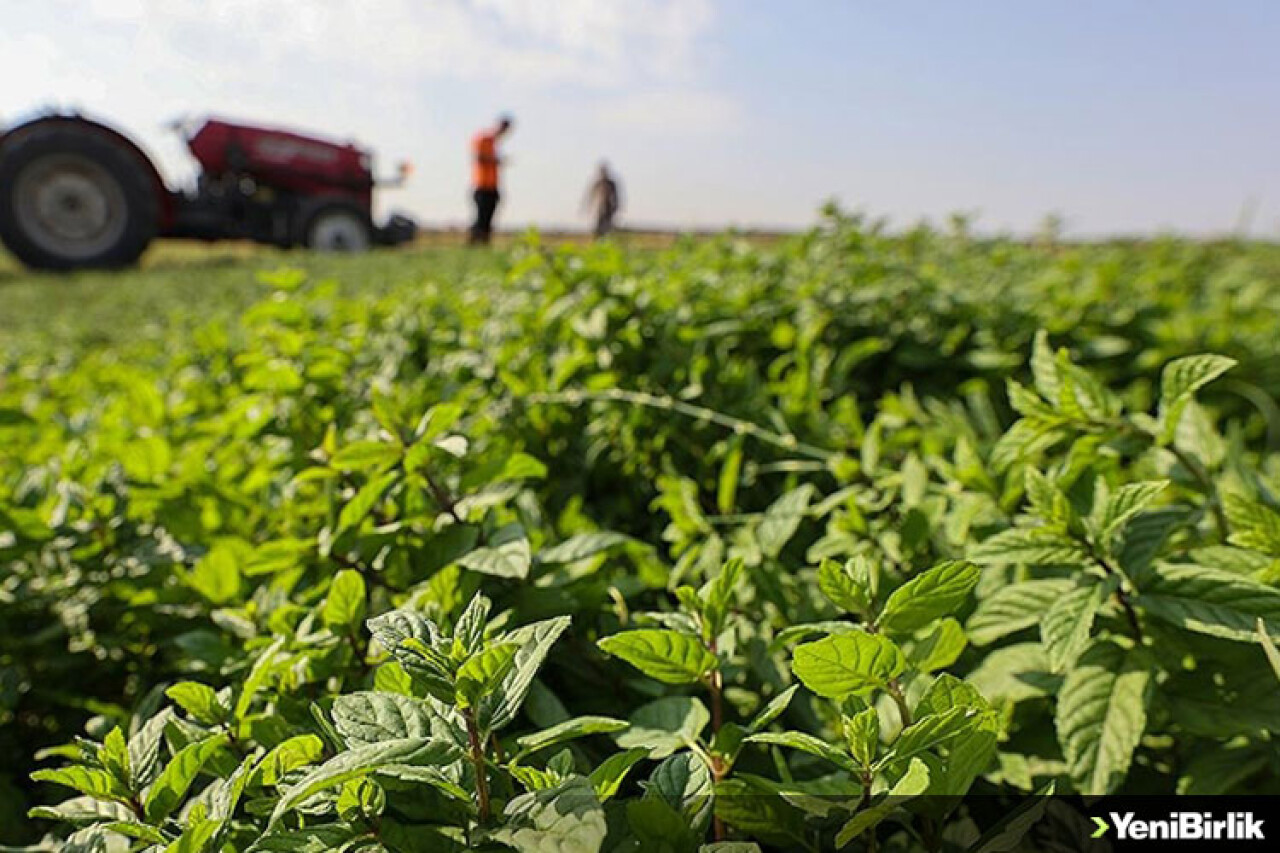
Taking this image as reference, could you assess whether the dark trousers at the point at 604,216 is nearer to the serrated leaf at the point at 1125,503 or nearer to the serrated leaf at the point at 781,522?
the serrated leaf at the point at 781,522

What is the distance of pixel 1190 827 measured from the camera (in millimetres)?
1140

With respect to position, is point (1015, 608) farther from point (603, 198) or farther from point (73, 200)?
point (603, 198)

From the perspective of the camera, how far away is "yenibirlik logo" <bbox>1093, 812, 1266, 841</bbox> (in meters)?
1.10

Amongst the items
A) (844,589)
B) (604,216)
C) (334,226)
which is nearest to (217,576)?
(844,589)

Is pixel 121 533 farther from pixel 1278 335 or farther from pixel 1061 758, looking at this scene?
pixel 1278 335

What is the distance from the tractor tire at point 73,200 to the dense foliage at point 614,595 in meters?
12.4

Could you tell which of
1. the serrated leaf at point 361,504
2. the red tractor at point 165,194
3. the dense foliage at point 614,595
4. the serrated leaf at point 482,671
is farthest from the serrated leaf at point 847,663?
the red tractor at point 165,194

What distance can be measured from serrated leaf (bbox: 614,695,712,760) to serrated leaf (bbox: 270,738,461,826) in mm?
284

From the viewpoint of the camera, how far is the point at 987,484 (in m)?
1.52

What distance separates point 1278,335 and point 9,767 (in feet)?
11.9

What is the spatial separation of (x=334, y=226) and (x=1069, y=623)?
15760mm

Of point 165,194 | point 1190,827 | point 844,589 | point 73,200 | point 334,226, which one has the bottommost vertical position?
point 1190,827

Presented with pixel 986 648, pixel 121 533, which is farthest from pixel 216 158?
pixel 986 648

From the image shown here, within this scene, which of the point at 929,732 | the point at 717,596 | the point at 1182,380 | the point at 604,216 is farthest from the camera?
the point at 604,216
